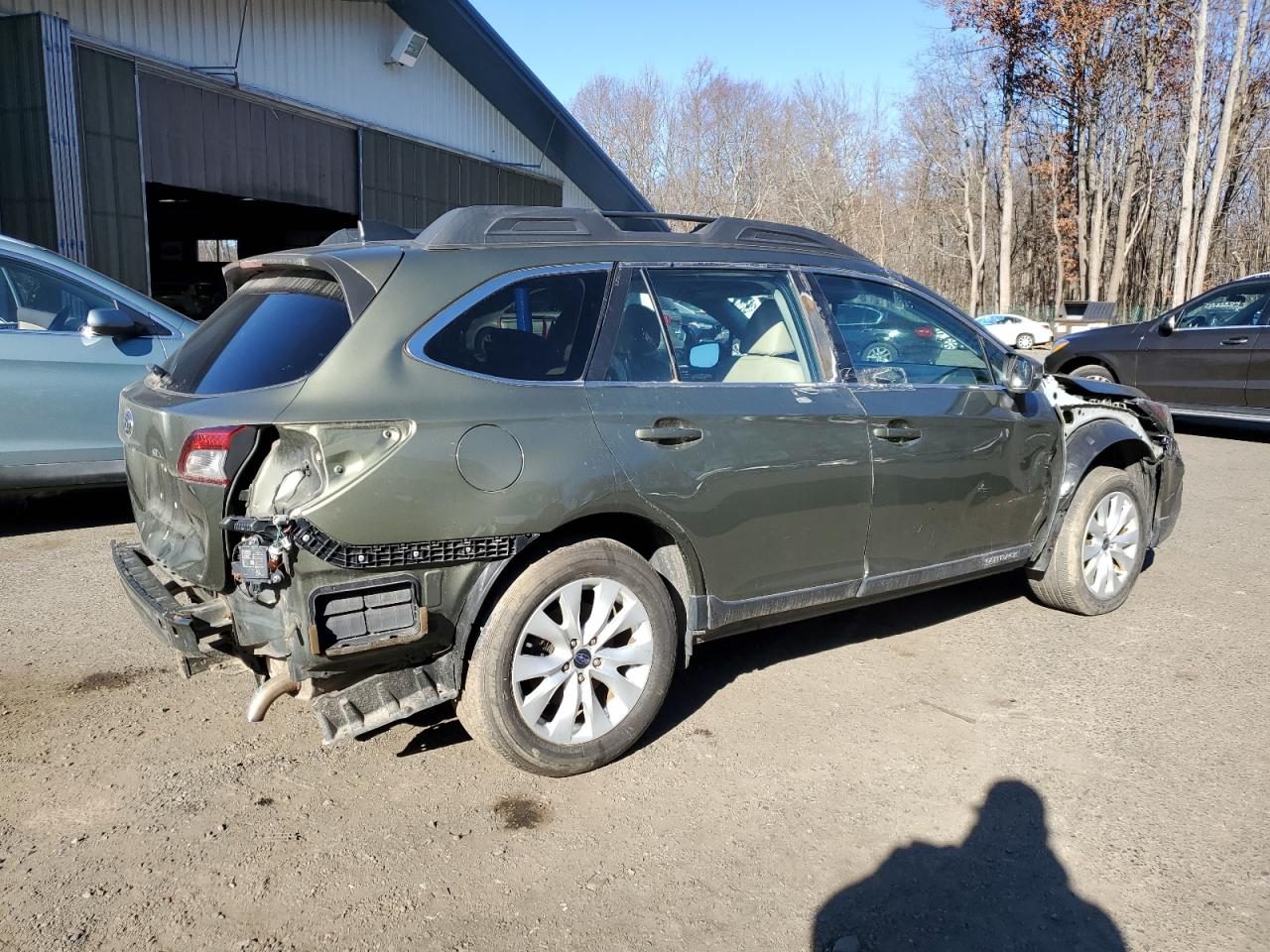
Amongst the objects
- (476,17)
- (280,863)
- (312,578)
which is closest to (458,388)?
(312,578)

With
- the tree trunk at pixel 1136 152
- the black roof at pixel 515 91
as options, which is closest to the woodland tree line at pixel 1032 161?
the tree trunk at pixel 1136 152

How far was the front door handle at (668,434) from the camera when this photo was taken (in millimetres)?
3502

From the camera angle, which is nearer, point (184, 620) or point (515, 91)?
point (184, 620)

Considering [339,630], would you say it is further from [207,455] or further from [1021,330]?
[1021,330]

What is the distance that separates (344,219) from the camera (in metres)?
18.7

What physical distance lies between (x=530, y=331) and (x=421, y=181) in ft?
50.9

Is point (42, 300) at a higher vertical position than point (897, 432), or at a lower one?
higher

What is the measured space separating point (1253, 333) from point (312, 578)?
38.2ft

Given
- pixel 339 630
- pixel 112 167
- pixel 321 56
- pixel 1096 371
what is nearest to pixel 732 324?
pixel 339 630

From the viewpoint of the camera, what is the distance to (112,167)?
469 inches

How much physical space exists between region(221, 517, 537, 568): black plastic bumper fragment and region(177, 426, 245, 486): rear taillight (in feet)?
0.49

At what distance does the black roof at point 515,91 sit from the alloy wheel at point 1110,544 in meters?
12.4

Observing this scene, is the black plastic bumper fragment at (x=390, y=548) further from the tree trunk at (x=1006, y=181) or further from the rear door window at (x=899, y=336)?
the tree trunk at (x=1006, y=181)

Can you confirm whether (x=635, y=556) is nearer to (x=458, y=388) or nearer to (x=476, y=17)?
(x=458, y=388)
